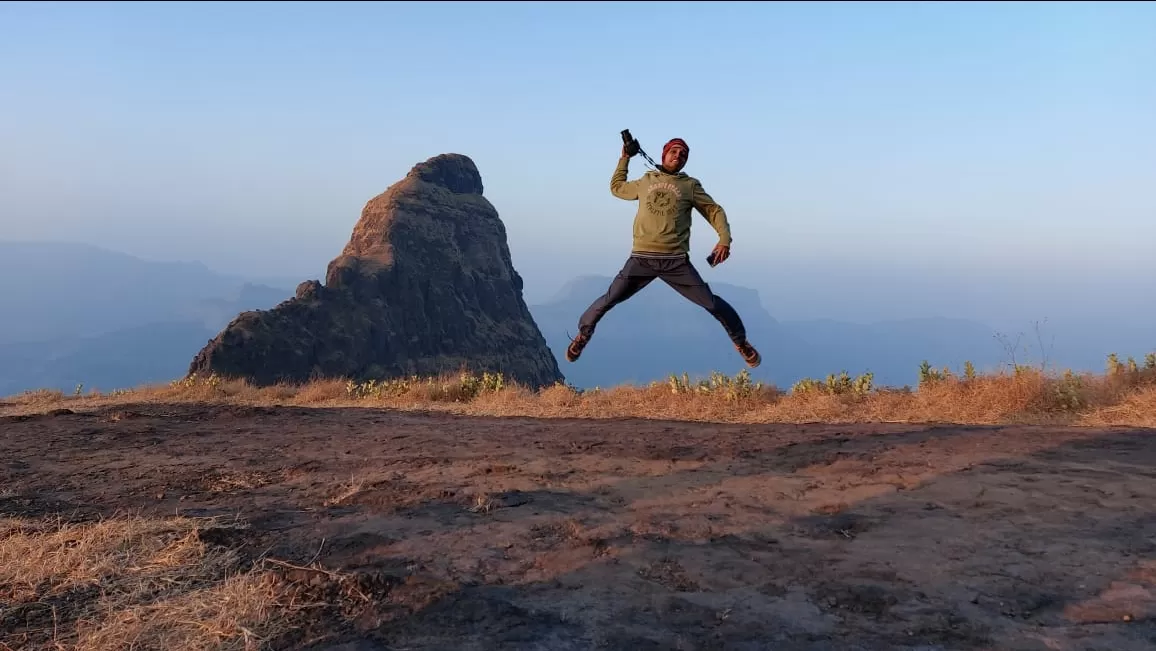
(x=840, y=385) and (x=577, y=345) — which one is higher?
(x=577, y=345)

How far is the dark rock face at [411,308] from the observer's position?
60.2 metres

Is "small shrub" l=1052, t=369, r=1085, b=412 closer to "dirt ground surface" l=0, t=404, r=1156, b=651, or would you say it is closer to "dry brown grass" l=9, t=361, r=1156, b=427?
"dry brown grass" l=9, t=361, r=1156, b=427

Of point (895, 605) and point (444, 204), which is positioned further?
point (444, 204)

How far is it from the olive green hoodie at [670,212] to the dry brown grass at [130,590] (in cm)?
441

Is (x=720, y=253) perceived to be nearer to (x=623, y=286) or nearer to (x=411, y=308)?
(x=623, y=286)

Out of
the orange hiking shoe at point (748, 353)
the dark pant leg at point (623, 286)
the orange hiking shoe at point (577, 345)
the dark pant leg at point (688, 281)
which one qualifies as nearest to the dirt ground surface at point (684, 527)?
the orange hiking shoe at point (748, 353)

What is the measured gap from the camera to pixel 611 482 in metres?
5.66

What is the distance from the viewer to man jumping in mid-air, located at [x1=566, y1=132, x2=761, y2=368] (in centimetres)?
675

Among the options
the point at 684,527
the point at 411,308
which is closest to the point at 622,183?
the point at 684,527

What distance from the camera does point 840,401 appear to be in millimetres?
9500

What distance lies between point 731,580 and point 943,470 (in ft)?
9.56

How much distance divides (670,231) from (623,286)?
0.72 metres

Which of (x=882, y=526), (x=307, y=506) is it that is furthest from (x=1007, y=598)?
(x=307, y=506)

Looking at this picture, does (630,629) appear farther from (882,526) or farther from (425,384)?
(425,384)
